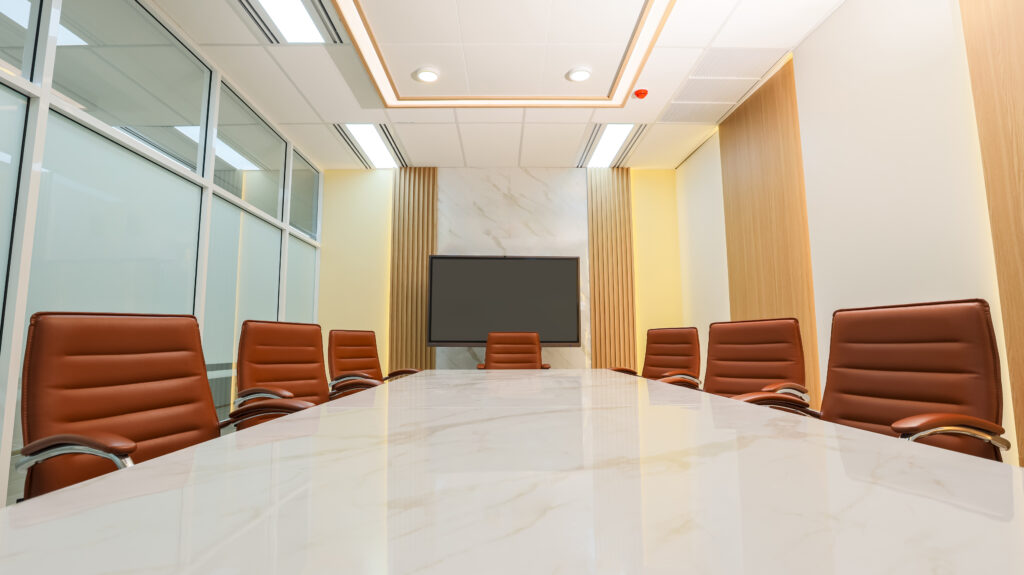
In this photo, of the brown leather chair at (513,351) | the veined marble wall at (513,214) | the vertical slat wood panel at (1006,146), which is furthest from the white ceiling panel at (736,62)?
the brown leather chair at (513,351)

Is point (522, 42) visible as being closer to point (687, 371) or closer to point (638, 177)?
point (687, 371)

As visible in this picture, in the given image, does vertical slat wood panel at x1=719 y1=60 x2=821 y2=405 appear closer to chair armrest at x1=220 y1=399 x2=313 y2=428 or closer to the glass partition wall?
chair armrest at x1=220 y1=399 x2=313 y2=428

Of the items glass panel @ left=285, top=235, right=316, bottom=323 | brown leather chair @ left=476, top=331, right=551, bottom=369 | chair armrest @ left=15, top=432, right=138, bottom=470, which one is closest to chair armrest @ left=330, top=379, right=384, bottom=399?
brown leather chair @ left=476, top=331, right=551, bottom=369

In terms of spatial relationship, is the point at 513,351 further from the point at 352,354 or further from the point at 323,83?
the point at 323,83

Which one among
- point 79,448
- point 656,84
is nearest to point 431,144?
point 656,84

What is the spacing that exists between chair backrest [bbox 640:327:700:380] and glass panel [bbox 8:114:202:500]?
337cm

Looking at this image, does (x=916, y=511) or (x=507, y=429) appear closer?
(x=916, y=511)

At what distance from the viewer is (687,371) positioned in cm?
336

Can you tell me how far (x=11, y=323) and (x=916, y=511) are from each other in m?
3.22

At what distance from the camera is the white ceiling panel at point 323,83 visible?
140 inches

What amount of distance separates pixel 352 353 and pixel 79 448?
2.59 m

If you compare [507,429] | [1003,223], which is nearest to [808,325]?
[1003,223]

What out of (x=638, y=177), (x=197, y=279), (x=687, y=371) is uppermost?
(x=638, y=177)

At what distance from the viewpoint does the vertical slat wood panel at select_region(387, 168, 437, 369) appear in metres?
5.67
